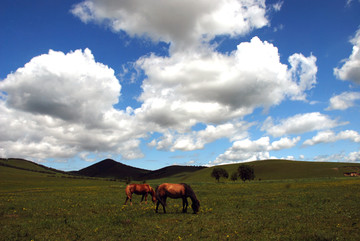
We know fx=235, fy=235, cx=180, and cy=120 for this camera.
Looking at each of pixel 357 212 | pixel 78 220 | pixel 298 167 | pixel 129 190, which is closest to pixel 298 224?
pixel 357 212

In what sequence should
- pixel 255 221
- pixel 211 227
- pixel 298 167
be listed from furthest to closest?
pixel 298 167, pixel 255 221, pixel 211 227

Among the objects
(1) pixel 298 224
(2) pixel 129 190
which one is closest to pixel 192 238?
(1) pixel 298 224

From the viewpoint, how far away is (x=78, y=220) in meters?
16.0

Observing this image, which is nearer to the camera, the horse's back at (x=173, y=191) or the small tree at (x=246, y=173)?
the horse's back at (x=173, y=191)

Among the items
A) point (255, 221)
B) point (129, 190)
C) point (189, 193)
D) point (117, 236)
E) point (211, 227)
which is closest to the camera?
point (117, 236)

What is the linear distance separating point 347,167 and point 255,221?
15912 cm

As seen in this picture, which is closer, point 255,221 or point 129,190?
point 255,221

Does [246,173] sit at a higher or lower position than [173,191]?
higher

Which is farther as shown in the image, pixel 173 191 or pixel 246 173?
pixel 246 173

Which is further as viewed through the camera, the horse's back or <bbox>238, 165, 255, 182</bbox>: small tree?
<bbox>238, 165, 255, 182</bbox>: small tree

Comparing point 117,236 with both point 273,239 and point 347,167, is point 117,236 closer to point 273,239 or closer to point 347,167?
point 273,239

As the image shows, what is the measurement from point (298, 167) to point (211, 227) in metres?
161

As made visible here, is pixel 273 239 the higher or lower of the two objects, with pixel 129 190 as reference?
lower

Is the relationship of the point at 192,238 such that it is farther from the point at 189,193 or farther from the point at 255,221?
the point at 189,193
